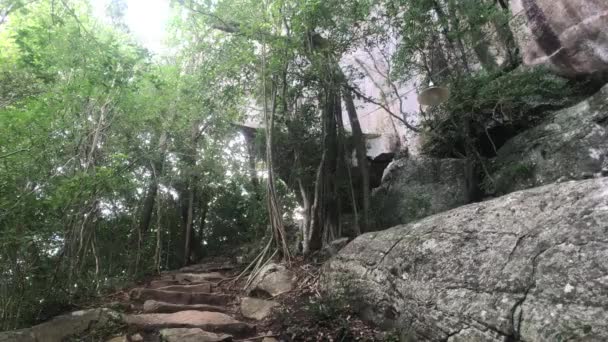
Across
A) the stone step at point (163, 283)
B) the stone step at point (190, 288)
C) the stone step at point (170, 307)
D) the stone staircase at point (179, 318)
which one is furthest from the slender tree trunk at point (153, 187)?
the stone step at point (170, 307)

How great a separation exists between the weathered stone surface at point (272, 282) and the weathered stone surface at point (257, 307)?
0.74ft

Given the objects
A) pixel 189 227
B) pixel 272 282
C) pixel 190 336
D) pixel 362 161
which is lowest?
pixel 190 336

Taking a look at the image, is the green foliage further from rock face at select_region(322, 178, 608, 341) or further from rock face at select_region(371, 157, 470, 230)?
rock face at select_region(322, 178, 608, 341)

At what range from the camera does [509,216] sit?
2.96 m

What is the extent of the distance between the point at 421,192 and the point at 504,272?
13.0ft

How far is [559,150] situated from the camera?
514 cm

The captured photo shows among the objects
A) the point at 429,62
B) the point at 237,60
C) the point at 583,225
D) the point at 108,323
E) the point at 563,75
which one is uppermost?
the point at 237,60

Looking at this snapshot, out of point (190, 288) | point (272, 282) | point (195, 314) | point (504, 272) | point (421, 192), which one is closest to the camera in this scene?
point (504, 272)

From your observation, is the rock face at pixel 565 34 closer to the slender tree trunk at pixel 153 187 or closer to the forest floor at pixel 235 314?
the forest floor at pixel 235 314

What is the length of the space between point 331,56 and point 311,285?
3419 mm

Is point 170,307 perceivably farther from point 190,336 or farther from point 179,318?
point 190,336

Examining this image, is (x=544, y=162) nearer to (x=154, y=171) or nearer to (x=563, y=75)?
(x=563, y=75)

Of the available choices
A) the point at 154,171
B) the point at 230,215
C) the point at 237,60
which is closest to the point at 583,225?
the point at 237,60

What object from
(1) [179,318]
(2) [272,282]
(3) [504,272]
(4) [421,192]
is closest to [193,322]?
(1) [179,318]
